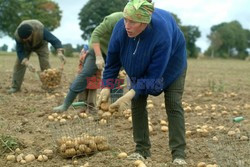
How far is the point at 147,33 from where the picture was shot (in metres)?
3.54

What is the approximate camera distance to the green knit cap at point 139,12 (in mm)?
3406

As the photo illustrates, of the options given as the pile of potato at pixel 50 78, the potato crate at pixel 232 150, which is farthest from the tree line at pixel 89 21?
the potato crate at pixel 232 150

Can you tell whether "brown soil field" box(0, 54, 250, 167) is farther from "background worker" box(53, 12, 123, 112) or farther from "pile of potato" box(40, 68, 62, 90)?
"pile of potato" box(40, 68, 62, 90)

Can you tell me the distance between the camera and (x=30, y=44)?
8.49m

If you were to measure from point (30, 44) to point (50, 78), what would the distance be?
0.80 meters

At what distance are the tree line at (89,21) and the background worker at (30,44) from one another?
33.4m

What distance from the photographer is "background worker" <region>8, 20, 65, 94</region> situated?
8125 millimetres

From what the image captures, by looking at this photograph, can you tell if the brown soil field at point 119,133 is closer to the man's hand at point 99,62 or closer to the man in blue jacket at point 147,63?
the man in blue jacket at point 147,63

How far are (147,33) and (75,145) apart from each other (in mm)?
1286

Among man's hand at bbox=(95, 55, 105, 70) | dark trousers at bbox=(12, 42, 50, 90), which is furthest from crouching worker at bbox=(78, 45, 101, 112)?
dark trousers at bbox=(12, 42, 50, 90)

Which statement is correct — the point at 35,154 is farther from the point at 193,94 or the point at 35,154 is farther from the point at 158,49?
the point at 193,94

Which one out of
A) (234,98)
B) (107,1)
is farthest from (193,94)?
(107,1)

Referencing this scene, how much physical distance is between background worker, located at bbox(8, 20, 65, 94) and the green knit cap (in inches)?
195

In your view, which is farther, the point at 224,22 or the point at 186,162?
the point at 224,22
